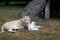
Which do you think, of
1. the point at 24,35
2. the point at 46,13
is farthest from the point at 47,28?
the point at 46,13

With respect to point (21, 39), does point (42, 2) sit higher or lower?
higher

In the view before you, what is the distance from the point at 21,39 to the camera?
20.5ft

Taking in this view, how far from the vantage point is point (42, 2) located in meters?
11.5

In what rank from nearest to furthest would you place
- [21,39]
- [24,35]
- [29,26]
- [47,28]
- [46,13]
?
[21,39], [24,35], [29,26], [47,28], [46,13]

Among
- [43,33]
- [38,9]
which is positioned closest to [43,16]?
[38,9]

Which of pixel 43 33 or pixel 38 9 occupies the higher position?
pixel 38 9

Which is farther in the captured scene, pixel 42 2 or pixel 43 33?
pixel 42 2

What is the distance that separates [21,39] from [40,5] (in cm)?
532

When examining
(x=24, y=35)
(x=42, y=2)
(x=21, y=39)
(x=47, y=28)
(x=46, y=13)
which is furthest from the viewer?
(x=42, y=2)

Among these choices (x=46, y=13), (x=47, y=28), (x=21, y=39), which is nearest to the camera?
(x=21, y=39)

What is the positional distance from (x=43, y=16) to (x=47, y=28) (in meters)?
3.32

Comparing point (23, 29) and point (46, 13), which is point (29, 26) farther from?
point (46, 13)

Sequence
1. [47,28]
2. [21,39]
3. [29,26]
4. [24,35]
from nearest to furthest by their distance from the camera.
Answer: [21,39]
[24,35]
[29,26]
[47,28]

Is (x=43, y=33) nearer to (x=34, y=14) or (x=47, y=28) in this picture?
(x=47, y=28)
